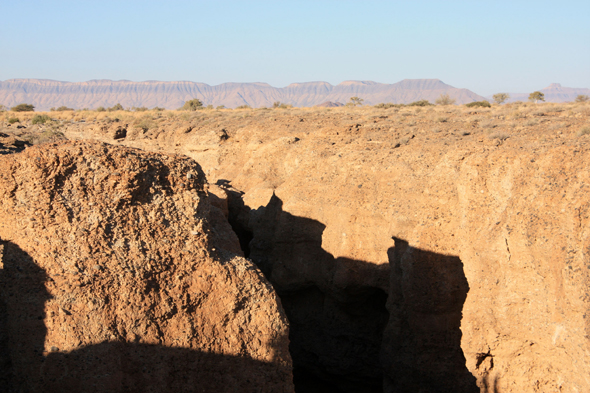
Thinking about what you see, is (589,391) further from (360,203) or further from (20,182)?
(20,182)

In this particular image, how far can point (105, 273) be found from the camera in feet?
11.3

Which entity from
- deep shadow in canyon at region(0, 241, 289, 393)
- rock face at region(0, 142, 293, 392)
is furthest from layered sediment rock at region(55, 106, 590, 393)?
deep shadow in canyon at region(0, 241, 289, 393)

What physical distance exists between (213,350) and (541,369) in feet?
9.62

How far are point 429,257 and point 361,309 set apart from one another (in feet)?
7.16

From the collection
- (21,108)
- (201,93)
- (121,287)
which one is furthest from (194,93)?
(121,287)

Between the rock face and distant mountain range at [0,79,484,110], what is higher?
distant mountain range at [0,79,484,110]

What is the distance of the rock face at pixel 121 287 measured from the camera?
3219 mm

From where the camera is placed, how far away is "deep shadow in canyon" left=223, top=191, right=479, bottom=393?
214 inches

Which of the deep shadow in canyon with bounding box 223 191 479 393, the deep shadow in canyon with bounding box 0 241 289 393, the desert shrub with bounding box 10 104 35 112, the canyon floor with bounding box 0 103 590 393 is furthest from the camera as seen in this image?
the desert shrub with bounding box 10 104 35 112

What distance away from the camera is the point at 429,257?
532cm

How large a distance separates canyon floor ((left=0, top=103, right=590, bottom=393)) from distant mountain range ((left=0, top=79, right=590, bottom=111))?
151111 millimetres

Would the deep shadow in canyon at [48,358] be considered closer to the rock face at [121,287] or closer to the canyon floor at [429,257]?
the rock face at [121,287]

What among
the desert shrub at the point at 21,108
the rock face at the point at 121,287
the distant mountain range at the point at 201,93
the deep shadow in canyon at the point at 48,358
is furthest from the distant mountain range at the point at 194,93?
the deep shadow in canyon at the point at 48,358

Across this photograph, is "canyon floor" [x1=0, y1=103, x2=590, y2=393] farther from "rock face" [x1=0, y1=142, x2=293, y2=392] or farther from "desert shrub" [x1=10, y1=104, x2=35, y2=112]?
"desert shrub" [x1=10, y1=104, x2=35, y2=112]
